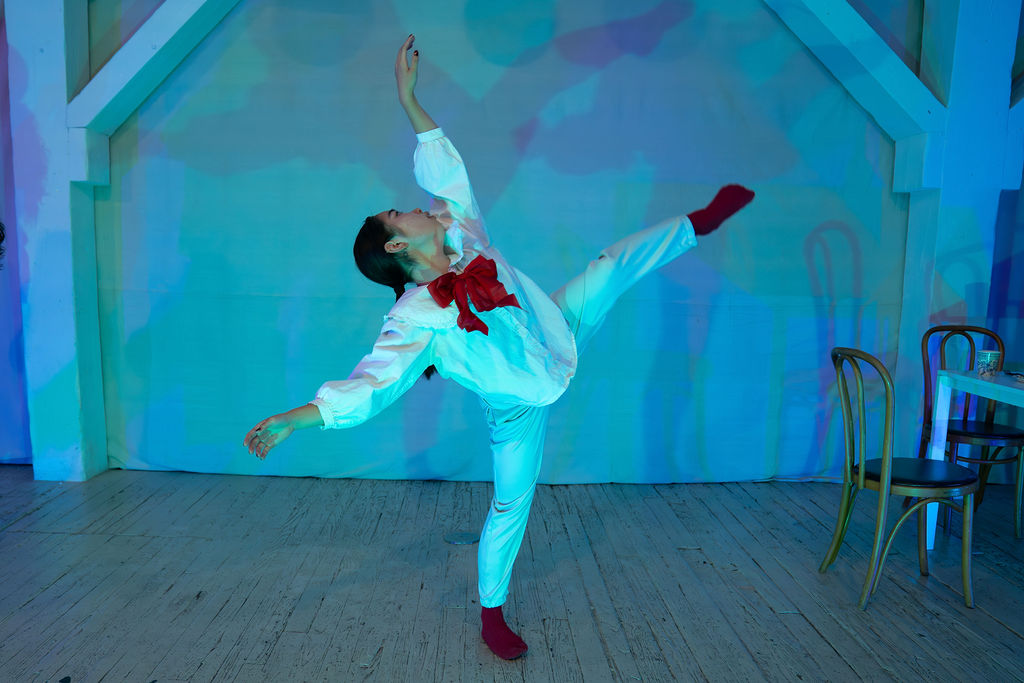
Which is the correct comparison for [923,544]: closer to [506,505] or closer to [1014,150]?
[506,505]

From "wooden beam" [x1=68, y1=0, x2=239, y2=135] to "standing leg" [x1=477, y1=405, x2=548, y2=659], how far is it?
8.27 feet

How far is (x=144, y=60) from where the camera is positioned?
133 inches

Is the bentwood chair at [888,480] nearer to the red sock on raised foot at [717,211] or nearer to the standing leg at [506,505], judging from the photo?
the red sock on raised foot at [717,211]

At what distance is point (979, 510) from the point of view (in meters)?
3.46

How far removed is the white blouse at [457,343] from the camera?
5.58 ft

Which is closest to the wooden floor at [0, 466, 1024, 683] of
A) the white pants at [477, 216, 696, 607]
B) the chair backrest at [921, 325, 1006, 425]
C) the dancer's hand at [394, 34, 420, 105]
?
the white pants at [477, 216, 696, 607]

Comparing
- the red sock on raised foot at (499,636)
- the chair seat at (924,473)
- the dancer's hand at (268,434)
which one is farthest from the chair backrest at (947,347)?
→ the dancer's hand at (268,434)

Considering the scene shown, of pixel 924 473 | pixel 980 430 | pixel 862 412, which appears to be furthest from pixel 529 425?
pixel 980 430

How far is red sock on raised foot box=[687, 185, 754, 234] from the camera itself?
91.8 inches

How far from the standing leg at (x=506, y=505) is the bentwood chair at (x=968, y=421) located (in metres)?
1.93

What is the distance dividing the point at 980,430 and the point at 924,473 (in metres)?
0.79

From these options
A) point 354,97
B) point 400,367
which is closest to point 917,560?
point 400,367

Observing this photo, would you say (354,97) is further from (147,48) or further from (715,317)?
(715,317)

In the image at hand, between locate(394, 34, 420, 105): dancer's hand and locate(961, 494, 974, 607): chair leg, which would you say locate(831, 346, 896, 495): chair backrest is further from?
locate(394, 34, 420, 105): dancer's hand
